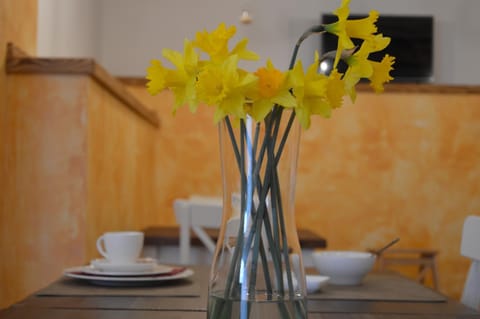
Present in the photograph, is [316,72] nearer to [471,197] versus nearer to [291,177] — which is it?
[291,177]

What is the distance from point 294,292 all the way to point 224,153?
7.0 inches

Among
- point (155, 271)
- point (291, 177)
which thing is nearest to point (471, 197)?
point (155, 271)

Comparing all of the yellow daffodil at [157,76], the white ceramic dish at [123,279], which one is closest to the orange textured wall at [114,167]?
the white ceramic dish at [123,279]

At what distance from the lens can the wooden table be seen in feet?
3.98

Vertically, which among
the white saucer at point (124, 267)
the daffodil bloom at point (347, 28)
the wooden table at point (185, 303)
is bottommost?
the wooden table at point (185, 303)

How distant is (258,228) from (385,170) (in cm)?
527

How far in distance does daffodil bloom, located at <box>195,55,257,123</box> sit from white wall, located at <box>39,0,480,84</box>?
5.38 meters

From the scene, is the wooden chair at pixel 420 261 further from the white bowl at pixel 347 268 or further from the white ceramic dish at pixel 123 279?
the white ceramic dish at pixel 123 279

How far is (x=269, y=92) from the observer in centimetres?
80

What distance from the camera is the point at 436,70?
20.2 feet

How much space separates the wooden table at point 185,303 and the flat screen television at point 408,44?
4.61m

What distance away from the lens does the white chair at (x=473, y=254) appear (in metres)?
1.69

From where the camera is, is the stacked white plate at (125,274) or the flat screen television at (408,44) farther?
the flat screen television at (408,44)

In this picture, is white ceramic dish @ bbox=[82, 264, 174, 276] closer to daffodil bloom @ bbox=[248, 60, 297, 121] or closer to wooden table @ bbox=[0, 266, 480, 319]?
wooden table @ bbox=[0, 266, 480, 319]
